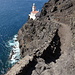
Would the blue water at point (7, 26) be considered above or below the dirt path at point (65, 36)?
above

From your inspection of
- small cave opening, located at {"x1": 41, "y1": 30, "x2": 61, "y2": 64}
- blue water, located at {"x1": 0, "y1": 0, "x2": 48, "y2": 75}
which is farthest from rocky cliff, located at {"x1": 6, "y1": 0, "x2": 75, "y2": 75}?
blue water, located at {"x1": 0, "y1": 0, "x2": 48, "y2": 75}

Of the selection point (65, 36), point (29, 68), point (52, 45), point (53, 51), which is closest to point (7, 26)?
point (65, 36)

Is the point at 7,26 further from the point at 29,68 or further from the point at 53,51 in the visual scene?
the point at 29,68

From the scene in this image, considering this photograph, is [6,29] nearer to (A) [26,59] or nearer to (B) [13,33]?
(B) [13,33]

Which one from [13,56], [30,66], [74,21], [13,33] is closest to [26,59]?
[30,66]

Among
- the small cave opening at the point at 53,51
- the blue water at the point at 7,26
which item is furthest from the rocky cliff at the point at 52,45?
the blue water at the point at 7,26

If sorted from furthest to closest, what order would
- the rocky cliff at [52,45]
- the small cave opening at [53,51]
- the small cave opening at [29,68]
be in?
the small cave opening at [53,51] → the rocky cliff at [52,45] → the small cave opening at [29,68]

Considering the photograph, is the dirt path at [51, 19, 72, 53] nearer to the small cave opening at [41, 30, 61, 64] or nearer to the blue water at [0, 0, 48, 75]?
the small cave opening at [41, 30, 61, 64]

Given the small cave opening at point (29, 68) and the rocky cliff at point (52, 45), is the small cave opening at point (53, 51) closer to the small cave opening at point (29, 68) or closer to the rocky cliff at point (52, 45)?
the rocky cliff at point (52, 45)
